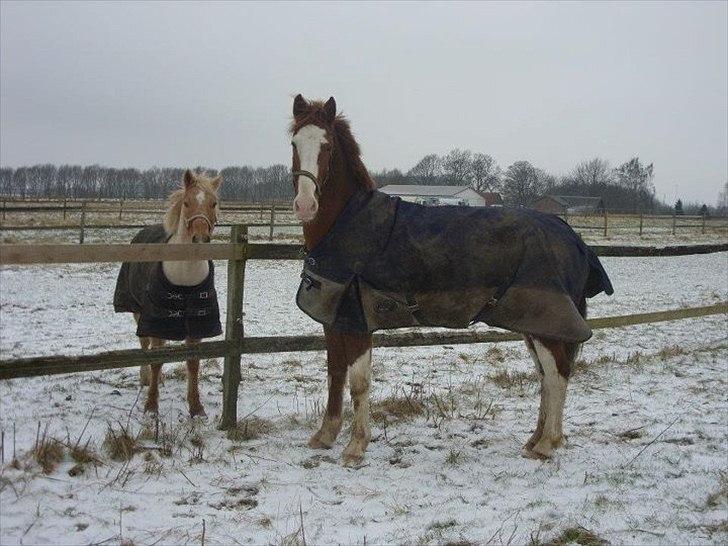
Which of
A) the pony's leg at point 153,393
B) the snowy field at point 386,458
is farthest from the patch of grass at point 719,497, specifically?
the pony's leg at point 153,393

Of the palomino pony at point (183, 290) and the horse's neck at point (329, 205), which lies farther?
the palomino pony at point (183, 290)

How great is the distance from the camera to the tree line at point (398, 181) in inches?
2830

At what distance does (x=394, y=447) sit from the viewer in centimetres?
418

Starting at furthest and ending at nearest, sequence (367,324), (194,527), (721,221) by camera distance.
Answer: (721,221), (367,324), (194,527)

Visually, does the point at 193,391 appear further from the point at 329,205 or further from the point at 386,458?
the point at 329,205

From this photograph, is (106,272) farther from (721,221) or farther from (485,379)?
(721,221)

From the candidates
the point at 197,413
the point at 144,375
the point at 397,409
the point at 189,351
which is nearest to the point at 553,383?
the point at 397,409

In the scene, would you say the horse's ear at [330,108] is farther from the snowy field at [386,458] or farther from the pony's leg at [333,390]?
the snowy field at [386,458]

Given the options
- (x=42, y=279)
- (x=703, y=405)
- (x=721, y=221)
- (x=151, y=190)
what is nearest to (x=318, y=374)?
(x=703, y=405)

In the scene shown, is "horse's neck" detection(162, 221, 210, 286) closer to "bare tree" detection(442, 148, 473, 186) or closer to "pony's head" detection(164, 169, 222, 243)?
"pony's head" detection(164, 169, 222, 243)

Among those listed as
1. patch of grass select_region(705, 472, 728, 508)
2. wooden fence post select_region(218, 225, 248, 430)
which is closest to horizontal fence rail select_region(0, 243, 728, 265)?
wooden fence post select_region(218, 225, 248, 430)

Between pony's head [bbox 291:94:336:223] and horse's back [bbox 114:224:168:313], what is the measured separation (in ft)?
5.74

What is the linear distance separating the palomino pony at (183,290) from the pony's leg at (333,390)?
3.79 ft

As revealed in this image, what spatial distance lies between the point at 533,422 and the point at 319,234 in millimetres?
2499
